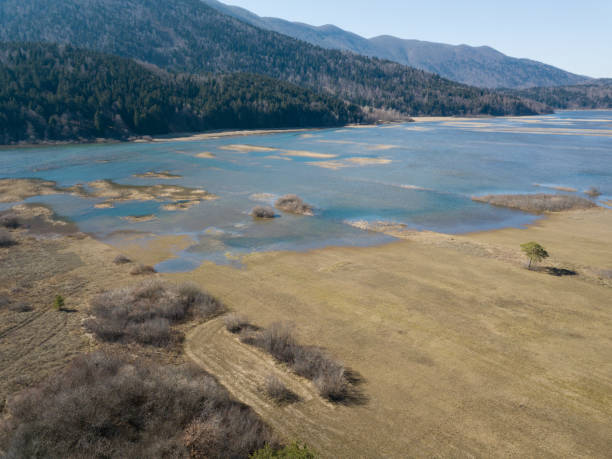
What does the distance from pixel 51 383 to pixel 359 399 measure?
10684mm

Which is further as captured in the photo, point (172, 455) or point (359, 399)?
point (359, 399)

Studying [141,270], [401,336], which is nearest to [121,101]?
[141,270]

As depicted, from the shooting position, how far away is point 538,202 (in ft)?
141

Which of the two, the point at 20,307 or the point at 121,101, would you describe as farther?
the point at 121,101

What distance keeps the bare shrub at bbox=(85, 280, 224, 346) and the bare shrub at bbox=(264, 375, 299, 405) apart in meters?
5.49

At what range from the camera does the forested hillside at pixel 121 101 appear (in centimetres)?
10819

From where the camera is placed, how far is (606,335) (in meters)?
17.8

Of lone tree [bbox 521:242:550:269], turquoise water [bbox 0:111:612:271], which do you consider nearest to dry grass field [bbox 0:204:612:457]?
lone tree [bbox 521:242:550:269]

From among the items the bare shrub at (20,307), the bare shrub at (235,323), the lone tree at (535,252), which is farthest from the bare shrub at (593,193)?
the bare shrub at (20,307)

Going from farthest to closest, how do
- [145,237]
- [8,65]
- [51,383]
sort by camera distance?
1. [8,65]
2. [145,237]
3. [51,383]

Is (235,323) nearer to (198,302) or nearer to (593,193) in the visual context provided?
(198,302)

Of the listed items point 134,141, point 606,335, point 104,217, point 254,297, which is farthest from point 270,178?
point 134,141

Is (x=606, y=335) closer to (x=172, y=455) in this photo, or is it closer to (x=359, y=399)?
(x=359, y=399)

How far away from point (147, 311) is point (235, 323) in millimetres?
4484
